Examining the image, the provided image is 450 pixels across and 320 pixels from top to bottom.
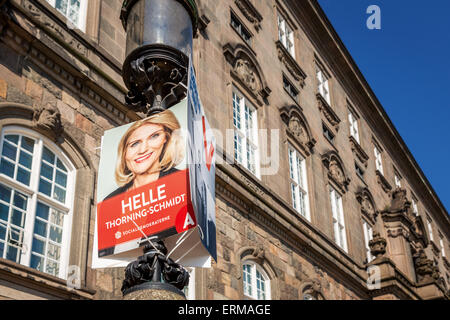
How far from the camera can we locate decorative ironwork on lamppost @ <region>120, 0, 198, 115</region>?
5.54 meters

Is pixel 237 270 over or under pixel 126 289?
over

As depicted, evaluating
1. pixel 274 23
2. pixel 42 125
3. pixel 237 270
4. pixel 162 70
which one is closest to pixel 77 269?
pixel 42 125

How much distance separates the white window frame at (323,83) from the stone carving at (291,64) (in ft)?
8.46

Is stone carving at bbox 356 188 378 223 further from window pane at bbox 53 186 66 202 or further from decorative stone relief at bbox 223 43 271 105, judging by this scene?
window pane at bbox 53 186 66 202

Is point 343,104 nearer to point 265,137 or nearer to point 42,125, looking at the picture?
point 265,137

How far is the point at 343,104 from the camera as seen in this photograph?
28156 mm

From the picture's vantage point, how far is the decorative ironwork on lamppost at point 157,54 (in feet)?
18.2

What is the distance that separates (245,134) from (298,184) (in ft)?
11.7

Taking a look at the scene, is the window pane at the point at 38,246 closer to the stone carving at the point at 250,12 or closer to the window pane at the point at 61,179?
the window pane at the point at 61,179

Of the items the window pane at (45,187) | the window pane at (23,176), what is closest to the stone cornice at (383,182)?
the window pane at (45,187)

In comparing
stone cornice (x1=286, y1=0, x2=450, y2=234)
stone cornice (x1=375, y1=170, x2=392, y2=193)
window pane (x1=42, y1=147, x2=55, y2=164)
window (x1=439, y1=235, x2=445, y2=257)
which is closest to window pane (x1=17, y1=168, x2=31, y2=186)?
window pane (x1=42, y1=147, x2=55, y2=164)

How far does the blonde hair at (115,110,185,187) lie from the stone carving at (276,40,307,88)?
16.4m

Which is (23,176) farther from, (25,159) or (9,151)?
(9,151)

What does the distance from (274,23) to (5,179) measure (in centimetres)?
1559
